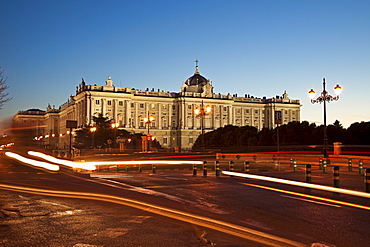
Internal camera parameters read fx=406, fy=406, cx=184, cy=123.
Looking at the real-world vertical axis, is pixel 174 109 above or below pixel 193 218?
above

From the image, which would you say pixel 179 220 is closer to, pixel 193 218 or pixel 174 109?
pixel 193 218

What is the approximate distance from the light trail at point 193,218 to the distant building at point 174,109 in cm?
10901

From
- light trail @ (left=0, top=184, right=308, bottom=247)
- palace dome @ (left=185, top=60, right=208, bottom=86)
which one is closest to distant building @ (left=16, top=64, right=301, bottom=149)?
palace dome @ (left=185, top=60, right=208, bottom=86)

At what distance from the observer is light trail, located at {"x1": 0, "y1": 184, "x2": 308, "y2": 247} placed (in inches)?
288

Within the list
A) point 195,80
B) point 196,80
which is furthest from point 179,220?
point 195,80

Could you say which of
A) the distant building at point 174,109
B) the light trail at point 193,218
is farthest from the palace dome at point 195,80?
the light trail at point 193,218

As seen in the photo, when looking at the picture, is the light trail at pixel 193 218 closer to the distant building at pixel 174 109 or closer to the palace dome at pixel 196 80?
the distant building at pixel 174 109

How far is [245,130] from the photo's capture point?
263 feet

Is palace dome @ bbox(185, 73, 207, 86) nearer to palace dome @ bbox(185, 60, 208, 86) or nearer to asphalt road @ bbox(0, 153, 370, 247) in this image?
palace dome @ bbox(185, 60, 208, 86)

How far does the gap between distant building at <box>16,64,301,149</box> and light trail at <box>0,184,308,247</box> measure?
109 metres

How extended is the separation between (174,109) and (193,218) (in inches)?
5291

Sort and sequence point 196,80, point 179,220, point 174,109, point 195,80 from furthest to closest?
point 195,80, point 196,80, point 174,109, point 179,220

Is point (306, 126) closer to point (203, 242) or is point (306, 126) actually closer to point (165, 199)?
point (165, 199)

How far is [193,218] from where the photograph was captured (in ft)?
30.7
